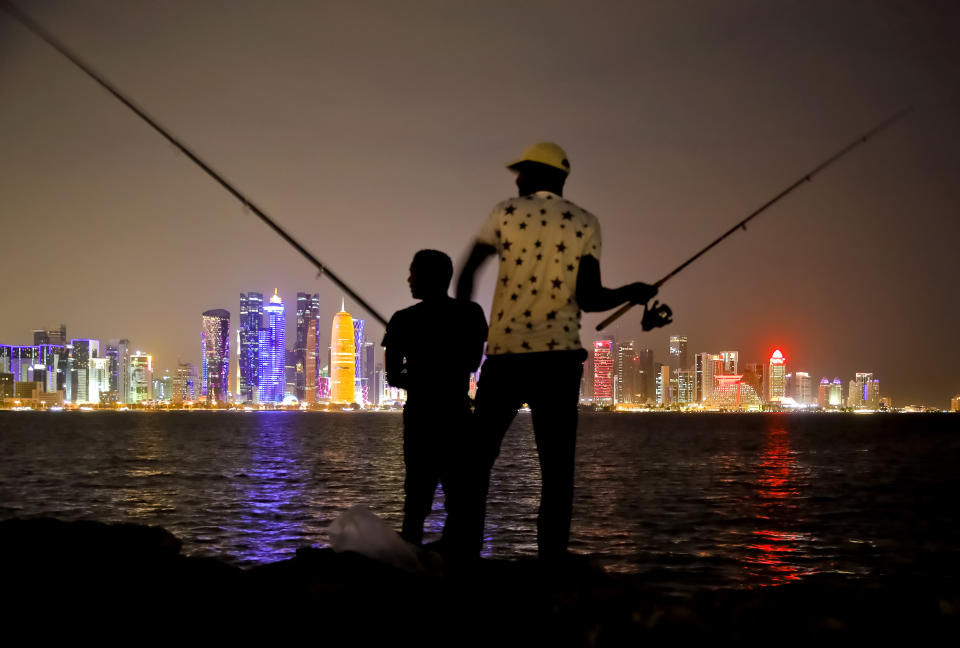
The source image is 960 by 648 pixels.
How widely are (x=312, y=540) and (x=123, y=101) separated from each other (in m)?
11.3

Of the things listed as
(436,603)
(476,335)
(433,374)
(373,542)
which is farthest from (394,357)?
(436,603)

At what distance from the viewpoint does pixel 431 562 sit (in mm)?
4711

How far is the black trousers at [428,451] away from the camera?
5.36 metres

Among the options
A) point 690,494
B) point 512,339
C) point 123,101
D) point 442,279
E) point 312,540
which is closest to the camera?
point 512,339

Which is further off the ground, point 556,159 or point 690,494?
point 556,159

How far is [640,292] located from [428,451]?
164 cm

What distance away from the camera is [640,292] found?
4.88 metres

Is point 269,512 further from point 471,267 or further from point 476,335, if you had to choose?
point 471,267

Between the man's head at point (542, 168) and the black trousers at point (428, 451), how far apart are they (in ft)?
4.71

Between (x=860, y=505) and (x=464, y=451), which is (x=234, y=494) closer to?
(x=860, y=505)

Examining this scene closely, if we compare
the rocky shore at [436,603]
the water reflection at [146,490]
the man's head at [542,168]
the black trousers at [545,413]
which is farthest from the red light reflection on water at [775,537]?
the water reflection at [146,490]

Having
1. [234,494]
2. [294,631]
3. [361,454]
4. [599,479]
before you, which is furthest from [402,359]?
Result: [361,454]

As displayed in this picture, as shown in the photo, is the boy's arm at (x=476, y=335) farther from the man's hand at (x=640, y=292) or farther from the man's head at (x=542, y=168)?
the man's hand at (x=640, y=292)

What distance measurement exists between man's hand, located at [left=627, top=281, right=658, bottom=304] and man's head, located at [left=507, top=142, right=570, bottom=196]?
2.21ft
